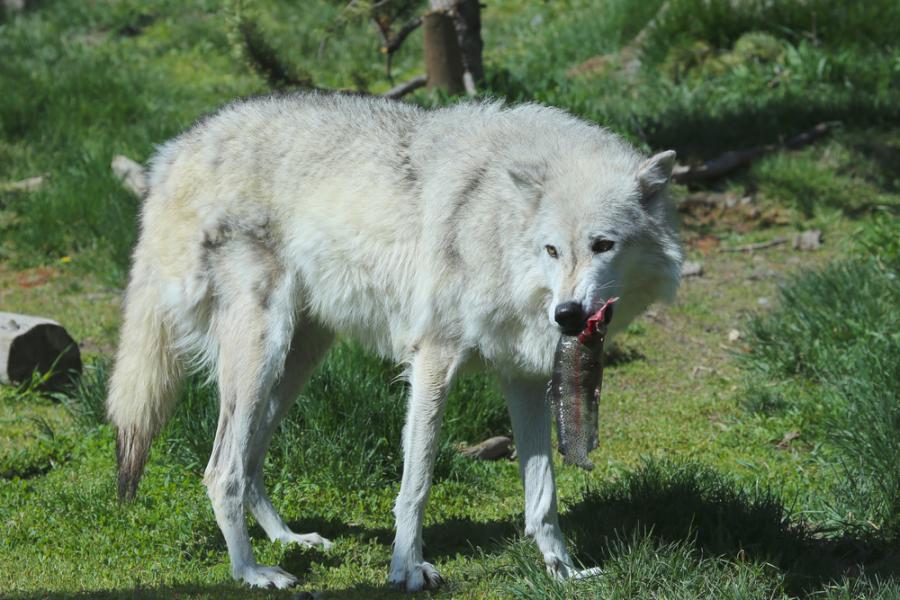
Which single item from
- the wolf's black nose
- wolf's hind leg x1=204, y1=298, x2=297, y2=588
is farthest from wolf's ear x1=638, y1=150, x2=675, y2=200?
wolf's hind leg x1=204, y1=298, x2=297, y2=588

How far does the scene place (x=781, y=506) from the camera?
4.48 metres

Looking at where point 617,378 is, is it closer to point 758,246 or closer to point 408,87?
point 758,246

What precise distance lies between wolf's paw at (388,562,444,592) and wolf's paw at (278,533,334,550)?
1.89ft

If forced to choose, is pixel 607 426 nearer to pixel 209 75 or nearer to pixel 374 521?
pixel 374 521

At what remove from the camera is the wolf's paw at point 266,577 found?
4348 mm

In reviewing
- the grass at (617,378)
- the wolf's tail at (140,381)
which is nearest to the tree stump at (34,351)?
the grass at (617,378)

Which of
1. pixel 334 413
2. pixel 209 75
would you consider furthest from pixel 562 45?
pixel 334 413

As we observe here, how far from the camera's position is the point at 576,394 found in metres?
4.10

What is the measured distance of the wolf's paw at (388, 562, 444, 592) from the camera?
4.25 metres

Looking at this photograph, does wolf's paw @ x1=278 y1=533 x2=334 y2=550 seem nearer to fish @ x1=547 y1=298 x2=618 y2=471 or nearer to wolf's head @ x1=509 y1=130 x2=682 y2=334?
fish @ x1=547 y1=298 x2=618 y2=471

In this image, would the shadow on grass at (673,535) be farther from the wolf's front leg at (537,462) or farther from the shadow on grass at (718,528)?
the wolf's front leg at (537,462)

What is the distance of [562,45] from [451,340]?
8158mm

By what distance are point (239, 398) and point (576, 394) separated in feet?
4.81

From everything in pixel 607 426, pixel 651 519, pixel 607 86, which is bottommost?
pixel 607 426
